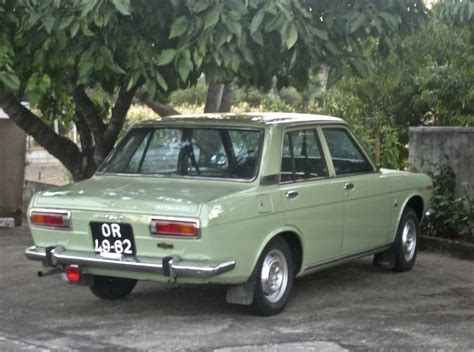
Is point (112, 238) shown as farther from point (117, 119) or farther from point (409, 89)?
point (409, 89)

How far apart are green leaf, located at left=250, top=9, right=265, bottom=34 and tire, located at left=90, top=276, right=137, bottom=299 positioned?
257 cm

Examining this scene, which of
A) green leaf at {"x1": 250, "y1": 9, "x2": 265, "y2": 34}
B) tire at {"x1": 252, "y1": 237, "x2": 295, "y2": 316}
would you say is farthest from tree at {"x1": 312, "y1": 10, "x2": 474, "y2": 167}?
tire at {"x1": 252, "y1": 237, "x2": 295, "y2": 316}

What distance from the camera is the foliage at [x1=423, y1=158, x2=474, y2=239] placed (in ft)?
36.2

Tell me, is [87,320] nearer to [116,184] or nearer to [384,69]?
[116,184]

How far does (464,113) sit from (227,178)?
19.3 ft

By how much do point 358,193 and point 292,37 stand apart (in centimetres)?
209

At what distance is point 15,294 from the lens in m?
8.80

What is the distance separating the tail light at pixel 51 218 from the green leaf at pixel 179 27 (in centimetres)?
162

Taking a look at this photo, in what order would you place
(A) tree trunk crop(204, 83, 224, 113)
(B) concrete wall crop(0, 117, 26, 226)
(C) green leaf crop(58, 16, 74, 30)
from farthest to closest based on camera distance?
Result: (B) concrete wall crop(0, 117, 26, 226) → (A) tree trunk crop(204, 83, 224, 113) → (C) green leaf crop(58, 16, 74, 30)

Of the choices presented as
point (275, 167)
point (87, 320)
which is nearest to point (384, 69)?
point (275, 167)

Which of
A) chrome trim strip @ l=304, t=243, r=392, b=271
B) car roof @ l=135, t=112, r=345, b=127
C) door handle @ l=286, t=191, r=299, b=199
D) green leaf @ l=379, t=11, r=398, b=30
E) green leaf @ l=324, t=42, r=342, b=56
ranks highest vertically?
green leaf @ l=379, t=11, r=398, b=30

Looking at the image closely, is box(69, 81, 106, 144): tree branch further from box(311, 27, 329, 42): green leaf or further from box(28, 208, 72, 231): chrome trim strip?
box(311, 27, 329, 42): green leaf

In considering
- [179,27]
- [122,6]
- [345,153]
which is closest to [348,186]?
[345,153]

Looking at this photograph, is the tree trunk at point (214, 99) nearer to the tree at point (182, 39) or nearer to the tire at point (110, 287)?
the tree at point (182, 39)
